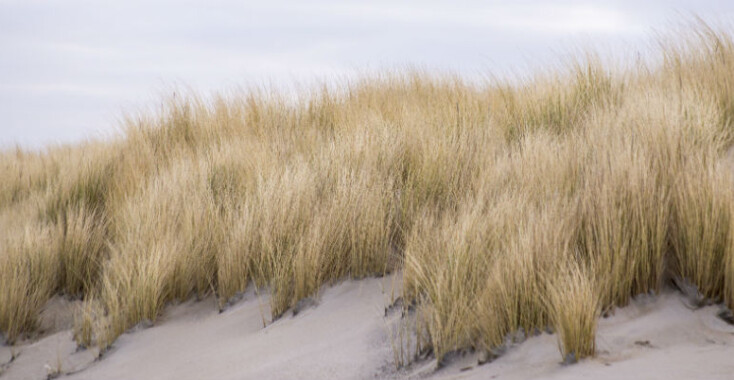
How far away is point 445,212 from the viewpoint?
136 inches

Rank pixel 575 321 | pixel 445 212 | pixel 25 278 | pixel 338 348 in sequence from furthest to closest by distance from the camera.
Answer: pixel 25 278, pixel 445 212, pixel 338 348, pixel 575 321

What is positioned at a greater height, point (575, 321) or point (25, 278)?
point (575, 321)

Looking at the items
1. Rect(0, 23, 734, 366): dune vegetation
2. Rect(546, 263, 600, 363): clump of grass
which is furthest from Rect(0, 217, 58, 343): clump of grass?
Rect(546, 263, 600, 363): clump of grass

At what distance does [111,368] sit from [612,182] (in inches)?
102

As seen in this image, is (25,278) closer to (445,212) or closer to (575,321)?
(445,212)

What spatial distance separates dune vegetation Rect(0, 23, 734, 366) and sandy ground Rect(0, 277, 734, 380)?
89 mm

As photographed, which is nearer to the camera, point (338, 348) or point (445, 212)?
point (338, 348)

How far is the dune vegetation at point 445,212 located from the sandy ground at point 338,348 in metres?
0.09

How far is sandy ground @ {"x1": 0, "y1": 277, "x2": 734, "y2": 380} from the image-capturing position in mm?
2166

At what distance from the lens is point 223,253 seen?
372 cm

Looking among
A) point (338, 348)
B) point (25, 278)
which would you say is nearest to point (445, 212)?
point (338, 348)

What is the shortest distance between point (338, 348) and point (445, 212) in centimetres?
106

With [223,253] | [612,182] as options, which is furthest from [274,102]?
[612,182]

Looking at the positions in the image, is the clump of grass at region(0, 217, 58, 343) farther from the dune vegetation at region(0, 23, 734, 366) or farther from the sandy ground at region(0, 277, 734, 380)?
the sandy ground at region(0, 277, 734, 380)
